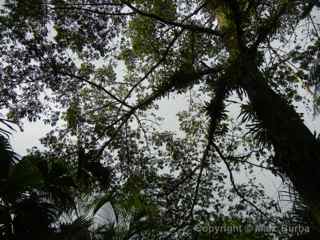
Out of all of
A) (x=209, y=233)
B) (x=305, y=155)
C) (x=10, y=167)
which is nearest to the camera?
(x=305, y=155)

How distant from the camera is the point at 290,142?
10.9 feet

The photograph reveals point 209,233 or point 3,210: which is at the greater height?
point 209,233

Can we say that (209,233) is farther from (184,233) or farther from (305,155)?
(305,155)

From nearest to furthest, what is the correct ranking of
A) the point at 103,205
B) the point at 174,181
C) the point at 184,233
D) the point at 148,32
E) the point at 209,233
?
the point at 103,205 → the point at 209,233 → the point at 184,233 → the point at 174,181 → the point at 148,32

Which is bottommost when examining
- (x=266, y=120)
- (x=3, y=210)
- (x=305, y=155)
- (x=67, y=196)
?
(x=3, y=210)

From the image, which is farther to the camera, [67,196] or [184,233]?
[184,233]

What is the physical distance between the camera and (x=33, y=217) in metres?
3.61

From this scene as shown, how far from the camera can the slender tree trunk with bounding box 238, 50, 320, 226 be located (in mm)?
2986

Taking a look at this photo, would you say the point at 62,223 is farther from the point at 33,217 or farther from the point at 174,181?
the point at 174,181

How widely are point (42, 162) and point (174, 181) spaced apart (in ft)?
13.1

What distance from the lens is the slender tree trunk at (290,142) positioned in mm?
2986

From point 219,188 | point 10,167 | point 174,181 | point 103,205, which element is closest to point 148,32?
point 174,181

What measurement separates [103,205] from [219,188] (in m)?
4.01

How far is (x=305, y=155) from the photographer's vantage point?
123 inches
